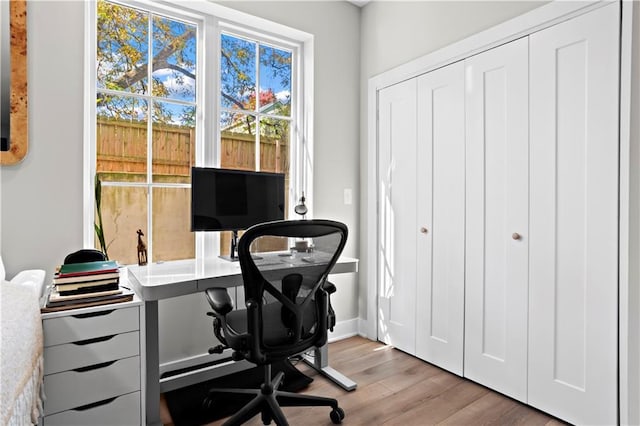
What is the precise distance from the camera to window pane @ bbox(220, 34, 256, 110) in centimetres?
267

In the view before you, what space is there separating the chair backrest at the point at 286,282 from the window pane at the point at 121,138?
125 cm

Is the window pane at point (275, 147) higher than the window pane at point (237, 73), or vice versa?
the window pane at point (237, 73)

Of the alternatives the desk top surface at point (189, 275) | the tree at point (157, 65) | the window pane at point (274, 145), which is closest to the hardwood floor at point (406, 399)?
the desk top surface at point (189, 275)

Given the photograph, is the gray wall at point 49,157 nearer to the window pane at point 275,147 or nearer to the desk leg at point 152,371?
the desk leg at point 152,371

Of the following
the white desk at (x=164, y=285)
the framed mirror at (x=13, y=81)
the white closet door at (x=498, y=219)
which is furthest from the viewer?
the white closet door at (x=498, y=219)

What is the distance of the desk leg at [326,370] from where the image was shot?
224cm

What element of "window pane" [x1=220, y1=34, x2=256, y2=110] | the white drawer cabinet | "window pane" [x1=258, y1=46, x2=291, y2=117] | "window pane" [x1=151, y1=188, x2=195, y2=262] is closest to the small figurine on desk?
"window pane" [x1=151, y1=188, x2=195, y2=262]

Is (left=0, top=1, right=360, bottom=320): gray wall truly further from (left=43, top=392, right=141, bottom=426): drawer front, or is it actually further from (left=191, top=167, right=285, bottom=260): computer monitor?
(left=43, top=392, right=141, bottom=426): drawer front

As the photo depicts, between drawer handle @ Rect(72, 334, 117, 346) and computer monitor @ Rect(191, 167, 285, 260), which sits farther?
computer monitor @ Rect(191, 167, 285, 260)

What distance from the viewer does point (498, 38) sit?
2145 millimetres

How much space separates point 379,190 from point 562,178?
1341mm

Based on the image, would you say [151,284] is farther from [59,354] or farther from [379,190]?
[379,190]

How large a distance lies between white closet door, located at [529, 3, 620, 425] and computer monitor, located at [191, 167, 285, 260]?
5.08 feet

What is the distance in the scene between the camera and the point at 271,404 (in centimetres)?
175
